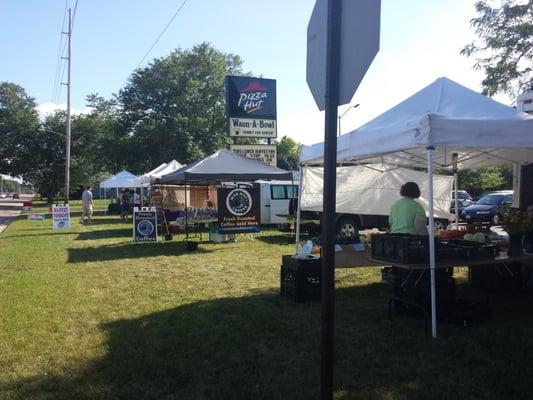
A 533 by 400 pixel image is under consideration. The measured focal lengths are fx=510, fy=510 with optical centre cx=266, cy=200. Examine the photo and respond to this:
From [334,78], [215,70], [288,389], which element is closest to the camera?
[334,78]

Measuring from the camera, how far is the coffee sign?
17.7m

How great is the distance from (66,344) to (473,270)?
20.2 ft

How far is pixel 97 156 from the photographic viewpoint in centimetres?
4981

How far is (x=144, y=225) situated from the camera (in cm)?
1499

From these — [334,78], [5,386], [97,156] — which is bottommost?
[5,386]

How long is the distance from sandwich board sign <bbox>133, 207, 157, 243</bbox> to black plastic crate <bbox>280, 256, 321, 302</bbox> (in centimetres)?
865

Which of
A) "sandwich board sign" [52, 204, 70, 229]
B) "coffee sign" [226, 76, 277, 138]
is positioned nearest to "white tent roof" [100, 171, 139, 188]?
"sandwich board sign" [52, 204, 70, 229]

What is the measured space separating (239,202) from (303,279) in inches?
274

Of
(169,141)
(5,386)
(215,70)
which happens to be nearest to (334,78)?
(5,386)

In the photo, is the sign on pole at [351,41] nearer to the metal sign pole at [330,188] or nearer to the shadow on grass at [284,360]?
the metal sign pole at [330,188]

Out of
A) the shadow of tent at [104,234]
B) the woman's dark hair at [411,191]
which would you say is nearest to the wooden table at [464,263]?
the woman's dark hair at [411,191]

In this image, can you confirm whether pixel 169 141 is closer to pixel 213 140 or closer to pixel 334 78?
pixel 213 140

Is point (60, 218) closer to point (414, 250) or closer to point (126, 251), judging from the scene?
point (126, 251)

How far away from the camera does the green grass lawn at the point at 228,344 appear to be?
13.6 ft
